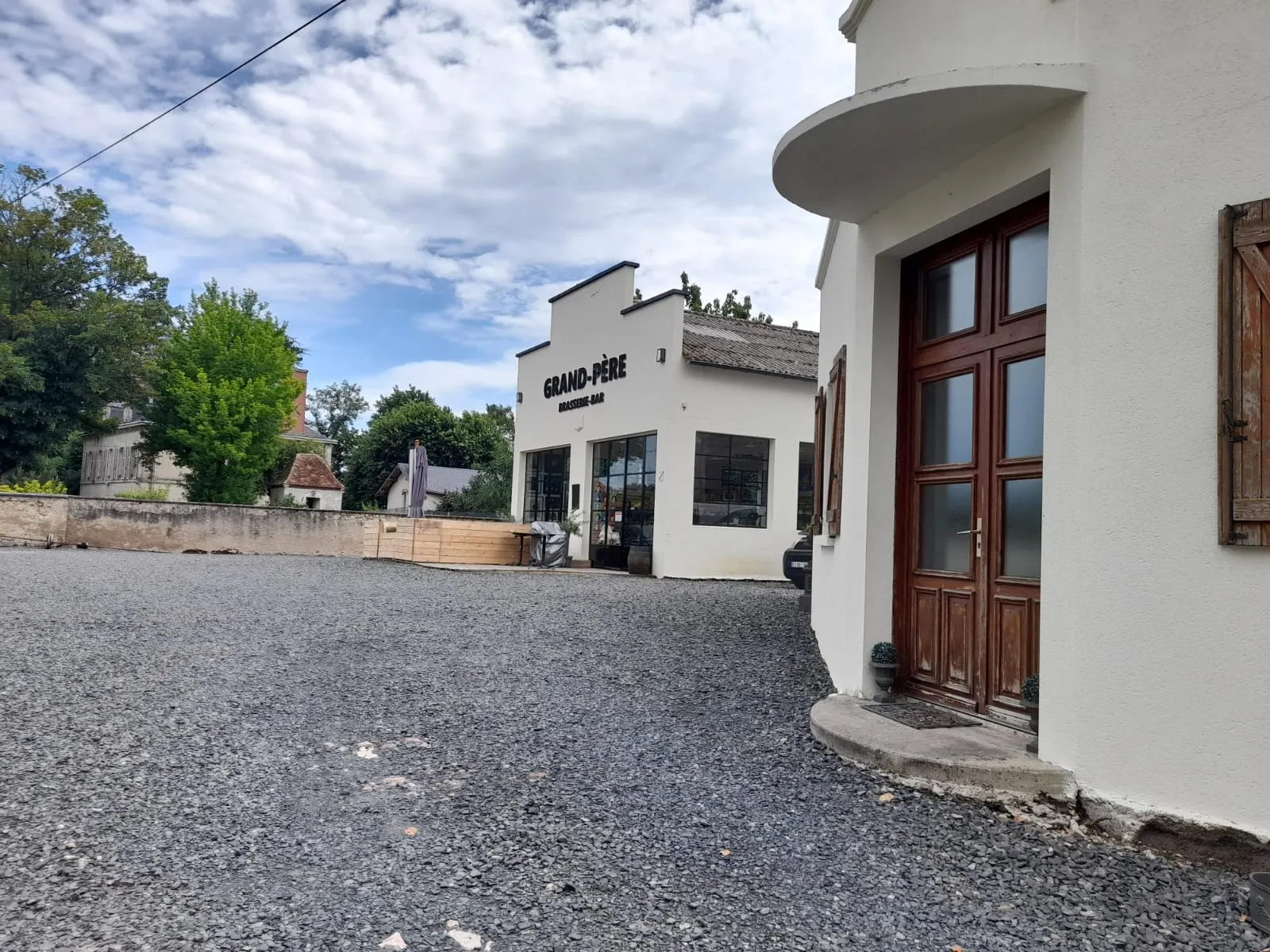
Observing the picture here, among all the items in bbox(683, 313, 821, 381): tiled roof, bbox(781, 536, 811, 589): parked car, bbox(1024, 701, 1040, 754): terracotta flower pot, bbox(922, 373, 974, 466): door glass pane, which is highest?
bbox(683, 313, 821, 381): tiled roof

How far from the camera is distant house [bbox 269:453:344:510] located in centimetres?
4522

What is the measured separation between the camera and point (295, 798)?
3584mm

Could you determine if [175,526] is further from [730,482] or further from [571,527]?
[730,482]

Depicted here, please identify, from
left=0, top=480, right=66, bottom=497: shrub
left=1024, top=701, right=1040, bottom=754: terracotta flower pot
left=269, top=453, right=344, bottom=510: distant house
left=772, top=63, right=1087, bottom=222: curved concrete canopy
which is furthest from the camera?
left=269, top=453, right=344, bottom=510: distant house

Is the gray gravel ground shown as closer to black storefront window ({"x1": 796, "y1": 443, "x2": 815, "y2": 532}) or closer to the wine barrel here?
the wine barrel

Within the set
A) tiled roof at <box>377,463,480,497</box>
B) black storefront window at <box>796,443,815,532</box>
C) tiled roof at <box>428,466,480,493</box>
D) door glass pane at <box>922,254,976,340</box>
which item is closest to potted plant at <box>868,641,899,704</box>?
door glass pane at <box>922,254,976,340</box>

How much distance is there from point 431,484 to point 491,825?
1696 inches

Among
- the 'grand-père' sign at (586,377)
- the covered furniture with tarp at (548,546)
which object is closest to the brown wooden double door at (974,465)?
the 'grand-père' sign at (586,377)

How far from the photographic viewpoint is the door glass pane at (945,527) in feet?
16.1

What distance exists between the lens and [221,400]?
35531 mm

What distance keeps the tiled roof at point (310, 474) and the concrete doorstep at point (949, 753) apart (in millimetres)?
44261

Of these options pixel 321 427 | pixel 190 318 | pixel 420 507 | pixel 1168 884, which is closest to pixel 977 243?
pixel 1168 884

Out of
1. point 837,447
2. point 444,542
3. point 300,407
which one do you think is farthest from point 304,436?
point 837,447

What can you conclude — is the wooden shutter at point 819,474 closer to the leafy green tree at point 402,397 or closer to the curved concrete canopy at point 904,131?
the curved concrete canopy at point 904,131
